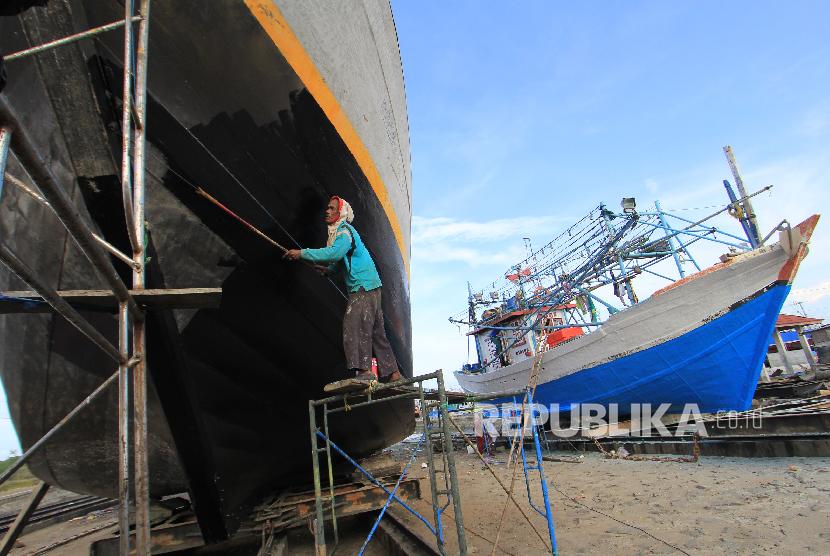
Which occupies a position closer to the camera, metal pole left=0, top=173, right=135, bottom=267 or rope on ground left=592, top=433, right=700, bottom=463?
metal pole left=0, top=173, right=135, bottom=267

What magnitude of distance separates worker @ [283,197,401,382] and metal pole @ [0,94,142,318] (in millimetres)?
1428

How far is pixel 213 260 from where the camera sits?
232cm

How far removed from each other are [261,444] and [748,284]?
32.5 ft

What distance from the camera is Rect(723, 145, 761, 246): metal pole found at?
34.2 feet

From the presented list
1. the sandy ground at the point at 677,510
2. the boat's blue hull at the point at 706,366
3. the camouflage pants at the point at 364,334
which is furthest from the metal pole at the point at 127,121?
the boat's blue hull at the point at 706,366

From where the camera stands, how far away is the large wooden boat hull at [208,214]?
5.98 ft

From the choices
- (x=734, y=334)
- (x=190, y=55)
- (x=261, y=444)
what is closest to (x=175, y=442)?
(x=261, y=444)

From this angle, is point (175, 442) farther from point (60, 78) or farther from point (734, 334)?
point (734, 334)

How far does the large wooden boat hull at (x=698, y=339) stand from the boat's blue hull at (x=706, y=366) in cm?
2

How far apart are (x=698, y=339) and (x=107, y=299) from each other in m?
10.7

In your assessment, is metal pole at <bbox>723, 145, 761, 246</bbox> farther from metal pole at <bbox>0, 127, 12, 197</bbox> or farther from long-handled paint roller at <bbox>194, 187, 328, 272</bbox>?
metal pole at <bbox>0, 127, 12, 197</bbox>

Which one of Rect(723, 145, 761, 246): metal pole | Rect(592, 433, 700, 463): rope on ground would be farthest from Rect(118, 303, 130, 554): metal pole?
Rect(723, 145, 761, 246): metal pole

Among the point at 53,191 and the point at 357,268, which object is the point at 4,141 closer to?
the point at 53,191

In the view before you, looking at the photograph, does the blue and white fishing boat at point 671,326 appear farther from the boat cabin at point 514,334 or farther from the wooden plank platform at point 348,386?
the wooden plank platform at point 348,386
